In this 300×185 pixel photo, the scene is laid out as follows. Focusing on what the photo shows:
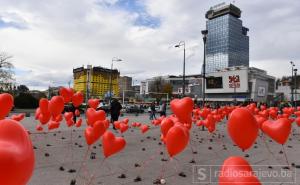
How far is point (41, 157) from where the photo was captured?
28.6 ft

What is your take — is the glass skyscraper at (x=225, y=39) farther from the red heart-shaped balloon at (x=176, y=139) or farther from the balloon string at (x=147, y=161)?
the red heart-shaped balloon at (x=176, y=139)

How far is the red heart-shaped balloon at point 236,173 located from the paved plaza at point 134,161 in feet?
11.9

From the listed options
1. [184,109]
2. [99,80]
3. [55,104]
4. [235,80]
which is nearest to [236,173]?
[184,109]

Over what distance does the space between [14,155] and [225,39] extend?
108 meters

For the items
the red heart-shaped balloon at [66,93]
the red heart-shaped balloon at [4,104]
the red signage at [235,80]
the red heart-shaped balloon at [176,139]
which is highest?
the red signage at [235,80]

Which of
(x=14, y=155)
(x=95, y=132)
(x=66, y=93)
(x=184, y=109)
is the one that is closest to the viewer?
(x=14, y=155)

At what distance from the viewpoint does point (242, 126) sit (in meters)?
4.91

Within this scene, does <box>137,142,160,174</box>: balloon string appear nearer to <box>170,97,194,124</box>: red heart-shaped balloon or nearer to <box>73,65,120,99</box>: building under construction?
<box>170,97,194,124</box>: red heart-shaped balloon

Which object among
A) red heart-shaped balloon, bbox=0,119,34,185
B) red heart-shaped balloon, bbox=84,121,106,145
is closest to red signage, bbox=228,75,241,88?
red heart-shaped balloon, bbox=84,121,106,145

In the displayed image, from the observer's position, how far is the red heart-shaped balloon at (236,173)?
284 centimetres

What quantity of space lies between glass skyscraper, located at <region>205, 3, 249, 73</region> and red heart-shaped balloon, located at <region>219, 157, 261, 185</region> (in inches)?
3919

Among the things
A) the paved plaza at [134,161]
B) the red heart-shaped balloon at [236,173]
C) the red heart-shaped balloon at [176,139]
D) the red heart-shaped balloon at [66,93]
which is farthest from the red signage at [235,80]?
the red heart-shaped balloon at [236,173]

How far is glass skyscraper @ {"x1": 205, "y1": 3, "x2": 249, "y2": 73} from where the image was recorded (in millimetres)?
106250

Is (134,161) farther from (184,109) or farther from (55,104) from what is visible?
(55,104)
